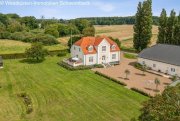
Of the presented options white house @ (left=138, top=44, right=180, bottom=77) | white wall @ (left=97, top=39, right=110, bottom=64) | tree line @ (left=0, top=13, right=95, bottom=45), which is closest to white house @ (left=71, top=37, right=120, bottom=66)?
white wall @ (left=97, top=39, right=110, bottom=64)

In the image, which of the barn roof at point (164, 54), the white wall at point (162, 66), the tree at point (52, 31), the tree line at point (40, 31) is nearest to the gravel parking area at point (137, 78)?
the white wall at point (162, 66)

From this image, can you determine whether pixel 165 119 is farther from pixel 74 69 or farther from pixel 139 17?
pixel 139 17

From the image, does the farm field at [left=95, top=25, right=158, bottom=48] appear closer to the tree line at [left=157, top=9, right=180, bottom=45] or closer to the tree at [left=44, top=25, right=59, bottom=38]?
the tree line at [left=157, top=9, right=180, bottom=45]

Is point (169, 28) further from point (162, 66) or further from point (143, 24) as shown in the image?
point (162, 66)

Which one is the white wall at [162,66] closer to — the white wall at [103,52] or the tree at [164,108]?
the white wall at [103,52]

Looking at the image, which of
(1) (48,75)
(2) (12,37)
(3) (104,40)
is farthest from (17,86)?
(2) (12,37)

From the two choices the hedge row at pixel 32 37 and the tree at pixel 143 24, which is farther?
the hedge row at pixel 32 37

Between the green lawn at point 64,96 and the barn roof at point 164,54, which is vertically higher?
the barn roof at point 164,54
